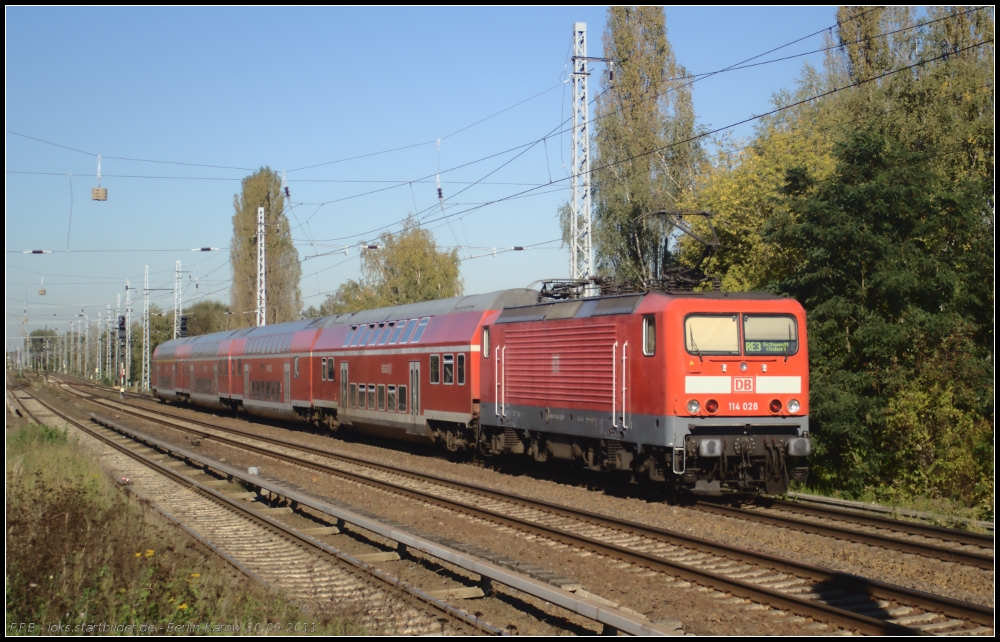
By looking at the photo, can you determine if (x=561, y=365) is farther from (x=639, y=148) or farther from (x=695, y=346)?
(x=639, y=148)

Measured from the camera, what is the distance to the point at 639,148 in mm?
45281

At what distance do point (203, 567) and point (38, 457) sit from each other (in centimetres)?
1193

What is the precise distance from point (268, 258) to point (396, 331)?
45865 mm

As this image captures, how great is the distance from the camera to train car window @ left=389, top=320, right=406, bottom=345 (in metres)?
24.9

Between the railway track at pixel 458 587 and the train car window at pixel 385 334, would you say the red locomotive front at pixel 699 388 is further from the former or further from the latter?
the train car window at pixel 385 334

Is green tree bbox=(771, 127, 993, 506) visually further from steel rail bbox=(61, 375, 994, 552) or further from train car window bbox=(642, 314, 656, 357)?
train car window bbox=(642, 314, 656, 357)

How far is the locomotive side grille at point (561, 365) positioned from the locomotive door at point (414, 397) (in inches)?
184

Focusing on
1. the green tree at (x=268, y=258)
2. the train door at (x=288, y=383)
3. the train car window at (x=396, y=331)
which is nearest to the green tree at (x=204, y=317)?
the green tree at (x=268, y=258)

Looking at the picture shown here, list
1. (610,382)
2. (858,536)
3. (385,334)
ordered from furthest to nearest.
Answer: (385,334) < (610,382) < (858,536)

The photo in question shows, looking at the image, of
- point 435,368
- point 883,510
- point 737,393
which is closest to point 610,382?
point 737,393

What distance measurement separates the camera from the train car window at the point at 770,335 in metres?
14.8

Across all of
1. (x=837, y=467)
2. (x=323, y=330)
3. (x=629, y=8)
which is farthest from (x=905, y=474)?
(x=629, y=8)

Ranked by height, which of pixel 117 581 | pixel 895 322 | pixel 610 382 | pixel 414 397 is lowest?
pixel 117 581

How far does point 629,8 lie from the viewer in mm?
47781
